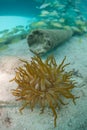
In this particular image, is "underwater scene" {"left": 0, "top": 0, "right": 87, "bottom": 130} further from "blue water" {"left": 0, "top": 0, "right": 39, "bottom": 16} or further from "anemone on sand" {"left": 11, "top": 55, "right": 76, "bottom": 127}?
"blue water" {"left": 0, "top": 0, "right": 39, "bottom": 16}

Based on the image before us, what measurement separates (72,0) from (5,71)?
5785mm

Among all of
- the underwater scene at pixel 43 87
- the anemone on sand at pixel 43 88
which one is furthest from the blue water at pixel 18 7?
the anemone on sand at pixel 43 88

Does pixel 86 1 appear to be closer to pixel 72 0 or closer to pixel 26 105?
pixel 72 0

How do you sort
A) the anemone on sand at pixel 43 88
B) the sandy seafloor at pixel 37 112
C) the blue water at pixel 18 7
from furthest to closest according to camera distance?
the blue water at pixel 18 7, the anemone on sand at pixel 43 88, the sandy seafloor at pixel 37 112

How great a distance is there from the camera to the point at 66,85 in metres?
3.65

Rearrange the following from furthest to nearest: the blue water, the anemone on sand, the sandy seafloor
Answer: the blue water
the anemone on sand
the sandy seafloor

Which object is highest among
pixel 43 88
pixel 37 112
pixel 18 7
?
pixel 18 7

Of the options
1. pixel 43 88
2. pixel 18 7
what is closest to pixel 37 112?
pixel 43 88

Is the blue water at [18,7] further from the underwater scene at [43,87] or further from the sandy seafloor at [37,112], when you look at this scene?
the sandy seafloor at [37,112]

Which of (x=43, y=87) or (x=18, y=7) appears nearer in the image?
(x=43, y=87)

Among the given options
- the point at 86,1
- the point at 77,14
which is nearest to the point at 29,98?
the point at 77,14

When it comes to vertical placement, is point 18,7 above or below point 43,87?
above

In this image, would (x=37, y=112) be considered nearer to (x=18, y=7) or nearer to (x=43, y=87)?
(x=43, y=87)

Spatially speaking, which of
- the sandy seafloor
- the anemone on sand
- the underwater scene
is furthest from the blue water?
the anemone on sand
